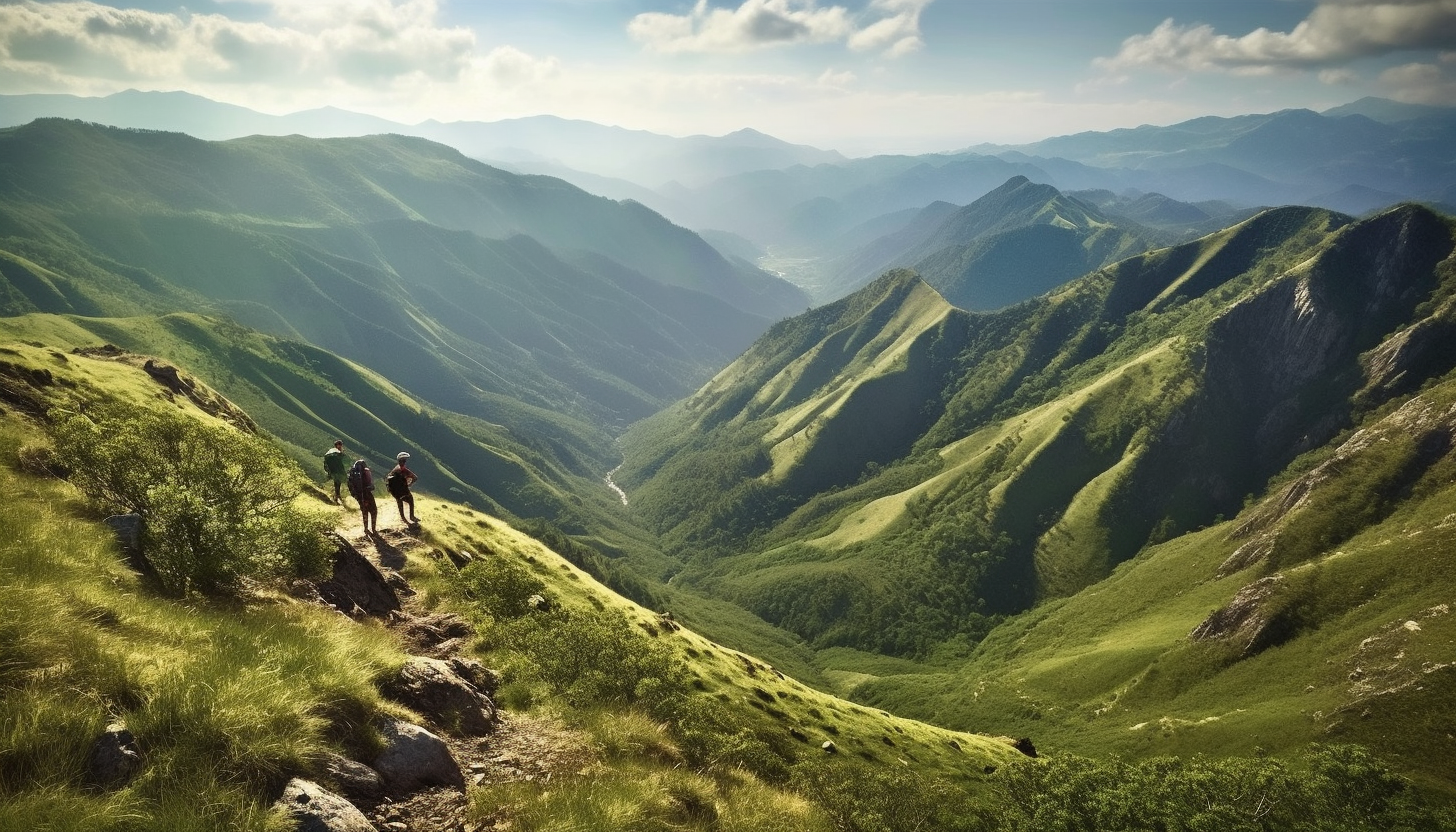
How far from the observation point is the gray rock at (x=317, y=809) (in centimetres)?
1245

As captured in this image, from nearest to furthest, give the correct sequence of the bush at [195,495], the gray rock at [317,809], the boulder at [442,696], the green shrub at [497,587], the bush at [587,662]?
the gray rock at [317,809]
the bush at [195,495]
the boulder at [442,696]
the bush at [587,662]
the green shrub at [497,587]

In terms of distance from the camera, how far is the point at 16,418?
140 feet

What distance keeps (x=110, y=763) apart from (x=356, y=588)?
831 inches

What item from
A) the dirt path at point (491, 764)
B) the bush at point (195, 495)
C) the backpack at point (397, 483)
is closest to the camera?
the dirt path at point (491, 764)

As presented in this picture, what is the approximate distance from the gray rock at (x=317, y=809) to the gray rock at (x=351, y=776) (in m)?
1.41

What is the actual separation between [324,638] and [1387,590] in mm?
260367

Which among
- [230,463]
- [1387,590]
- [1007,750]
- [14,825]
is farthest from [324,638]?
[1387,590]

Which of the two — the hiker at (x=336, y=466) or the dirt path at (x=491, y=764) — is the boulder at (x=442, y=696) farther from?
the hiker at (x=336, y=466)

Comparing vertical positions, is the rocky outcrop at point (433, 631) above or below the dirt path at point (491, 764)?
below

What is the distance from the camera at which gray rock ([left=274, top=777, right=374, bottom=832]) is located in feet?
40.8

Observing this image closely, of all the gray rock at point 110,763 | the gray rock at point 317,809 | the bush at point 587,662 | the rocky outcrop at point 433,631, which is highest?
the gray rock at point 110,763

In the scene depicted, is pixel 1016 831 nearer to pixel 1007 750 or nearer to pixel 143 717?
pixel 143 717

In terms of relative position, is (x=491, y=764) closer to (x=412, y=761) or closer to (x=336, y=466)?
(x=412, y=761)

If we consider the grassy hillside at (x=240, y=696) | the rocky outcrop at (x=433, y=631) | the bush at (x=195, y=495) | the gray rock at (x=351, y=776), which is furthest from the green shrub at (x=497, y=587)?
the gray rock at (x=351, y=776)
